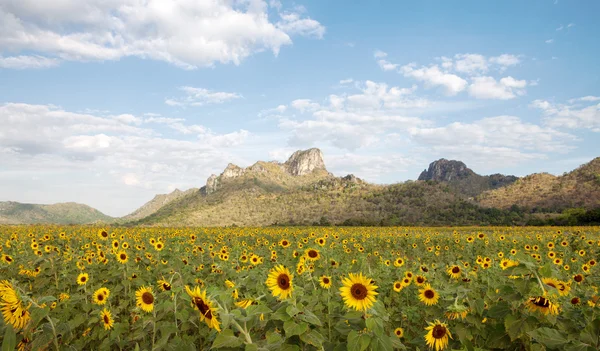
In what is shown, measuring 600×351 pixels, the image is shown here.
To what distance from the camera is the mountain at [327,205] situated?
73875mm

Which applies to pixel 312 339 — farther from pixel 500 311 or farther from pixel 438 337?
pixel 500 311

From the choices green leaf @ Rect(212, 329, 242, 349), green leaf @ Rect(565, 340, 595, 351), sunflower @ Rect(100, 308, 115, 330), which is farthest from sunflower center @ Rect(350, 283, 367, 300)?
sunflower @ Rect(100, 308, 115, 330)

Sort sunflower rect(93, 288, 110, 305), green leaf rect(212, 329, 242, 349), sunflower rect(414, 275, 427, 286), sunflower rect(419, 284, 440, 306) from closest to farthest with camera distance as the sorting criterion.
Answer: green leaf rect(212, 329, 242, 349), sunflower rect(419, 284, 440, 306), sunflower rect(93, 288, 110, 305), sunflower rect(414, 275, 427, 286)

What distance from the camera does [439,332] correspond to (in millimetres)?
3055

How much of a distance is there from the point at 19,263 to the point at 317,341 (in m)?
8.48

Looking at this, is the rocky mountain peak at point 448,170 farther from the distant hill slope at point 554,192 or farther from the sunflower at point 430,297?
the sunflower at point 430,297

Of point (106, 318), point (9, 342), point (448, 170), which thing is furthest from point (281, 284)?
point (448, 170)

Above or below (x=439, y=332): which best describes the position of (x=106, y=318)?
below

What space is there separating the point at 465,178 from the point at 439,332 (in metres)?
173

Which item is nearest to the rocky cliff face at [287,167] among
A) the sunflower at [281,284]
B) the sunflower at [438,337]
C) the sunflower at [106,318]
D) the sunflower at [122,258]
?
the sunflower at [122,258]

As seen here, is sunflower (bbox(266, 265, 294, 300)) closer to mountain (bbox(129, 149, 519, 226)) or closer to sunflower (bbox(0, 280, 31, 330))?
sunflower (bbox(0, 280, 31, 330))

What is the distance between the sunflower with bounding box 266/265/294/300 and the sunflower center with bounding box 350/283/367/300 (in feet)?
1.64

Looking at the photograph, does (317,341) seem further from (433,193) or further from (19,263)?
(433,193)

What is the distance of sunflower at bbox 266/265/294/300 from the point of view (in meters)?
2.53
